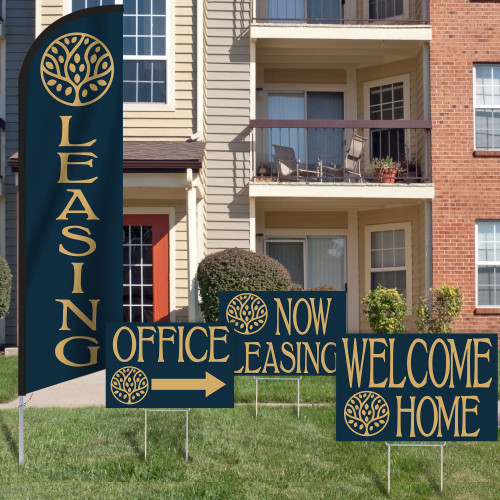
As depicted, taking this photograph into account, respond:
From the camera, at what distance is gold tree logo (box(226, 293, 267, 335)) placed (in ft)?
23.4

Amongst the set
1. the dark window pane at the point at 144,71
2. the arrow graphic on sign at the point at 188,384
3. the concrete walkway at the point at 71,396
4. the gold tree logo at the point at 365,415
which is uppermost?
the dark window pane at the point at 144,71

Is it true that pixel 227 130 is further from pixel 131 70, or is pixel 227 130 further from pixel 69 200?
pixel 69 200

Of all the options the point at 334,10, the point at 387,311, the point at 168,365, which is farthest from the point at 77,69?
the point at 334,10

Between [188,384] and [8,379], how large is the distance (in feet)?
15.0

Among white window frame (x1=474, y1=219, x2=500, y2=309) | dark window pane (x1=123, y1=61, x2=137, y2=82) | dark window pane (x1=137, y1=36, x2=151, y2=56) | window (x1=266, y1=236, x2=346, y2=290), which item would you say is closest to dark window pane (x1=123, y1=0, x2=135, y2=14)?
dark window pane (x1=137, y1=36, x2=151, y2=56)

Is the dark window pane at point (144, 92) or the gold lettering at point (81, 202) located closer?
the gold lettering at point (81, 202)

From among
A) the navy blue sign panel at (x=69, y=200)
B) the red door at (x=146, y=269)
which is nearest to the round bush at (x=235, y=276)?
the red door at (x=146, y=269)

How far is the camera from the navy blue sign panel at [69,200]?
616 centimetres

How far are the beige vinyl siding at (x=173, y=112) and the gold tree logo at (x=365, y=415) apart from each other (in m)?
8.82

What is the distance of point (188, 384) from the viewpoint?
5980 mm

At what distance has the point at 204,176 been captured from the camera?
47.8 ft

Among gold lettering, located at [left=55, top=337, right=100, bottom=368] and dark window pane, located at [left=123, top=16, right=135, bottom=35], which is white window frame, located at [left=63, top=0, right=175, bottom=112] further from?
gold lettering, located at [left=55, top=337, right=100, bottom=368]

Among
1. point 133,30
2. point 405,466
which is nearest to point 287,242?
point 133,30

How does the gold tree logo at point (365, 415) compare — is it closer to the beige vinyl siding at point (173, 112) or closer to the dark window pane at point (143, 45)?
the beige vinyl siding at point (173, 112)
